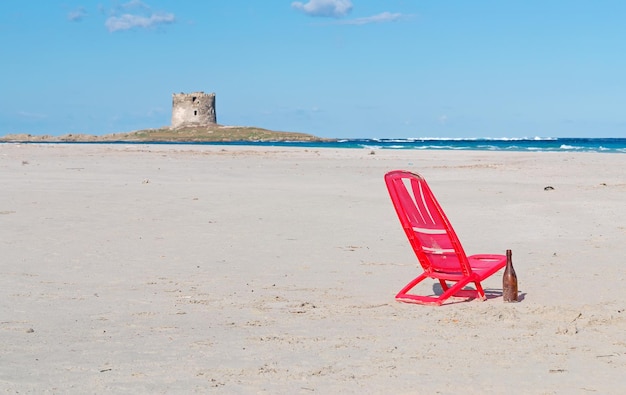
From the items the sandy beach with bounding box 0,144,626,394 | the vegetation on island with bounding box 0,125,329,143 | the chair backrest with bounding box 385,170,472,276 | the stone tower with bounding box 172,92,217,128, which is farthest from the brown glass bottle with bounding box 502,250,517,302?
the stone tower with bounding box 172,92,217,128

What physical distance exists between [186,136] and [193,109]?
13829mm

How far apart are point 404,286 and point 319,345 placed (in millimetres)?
2284

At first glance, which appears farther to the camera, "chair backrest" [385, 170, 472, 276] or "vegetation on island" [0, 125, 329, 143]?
"vegetation on island" [0, 125, 329, 143]

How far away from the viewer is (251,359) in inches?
195

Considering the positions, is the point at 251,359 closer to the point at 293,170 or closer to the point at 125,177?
the point at 125,177

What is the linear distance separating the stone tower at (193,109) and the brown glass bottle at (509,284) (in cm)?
8876

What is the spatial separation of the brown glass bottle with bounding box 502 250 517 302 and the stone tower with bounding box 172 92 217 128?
291 ft

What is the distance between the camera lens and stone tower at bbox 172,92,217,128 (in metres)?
94.6

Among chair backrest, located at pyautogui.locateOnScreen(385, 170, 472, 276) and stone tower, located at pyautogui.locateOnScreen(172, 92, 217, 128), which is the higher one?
stone tower, located at pyautogui.locateOnScreen(172, 92, 217, 128)

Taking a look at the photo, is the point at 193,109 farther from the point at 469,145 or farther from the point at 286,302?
the point at 286,302

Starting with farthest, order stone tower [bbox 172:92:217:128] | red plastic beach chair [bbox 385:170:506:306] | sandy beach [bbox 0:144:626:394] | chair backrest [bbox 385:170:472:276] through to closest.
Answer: stone tower [bbox 172:92:217:128] < chair backrest [bbox 385:170:472:276] < red plastic beach chair [bbox 385:170:506:306] < sandy beach [bbox 0:144:626:394]

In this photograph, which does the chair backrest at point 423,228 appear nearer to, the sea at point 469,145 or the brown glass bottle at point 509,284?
the brown glass bottle at point 509,284

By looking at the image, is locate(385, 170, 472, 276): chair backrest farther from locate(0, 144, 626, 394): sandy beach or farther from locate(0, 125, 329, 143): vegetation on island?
locate(0, 125, 329, 143): vegetation on island

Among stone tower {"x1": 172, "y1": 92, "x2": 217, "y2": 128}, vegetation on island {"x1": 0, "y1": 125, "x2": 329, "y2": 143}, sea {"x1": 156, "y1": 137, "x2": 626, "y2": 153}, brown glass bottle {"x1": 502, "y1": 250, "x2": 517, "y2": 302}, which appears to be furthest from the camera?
stone tower {"x1": 172, "y1": 92, "x2": 217, "y2": 128}
